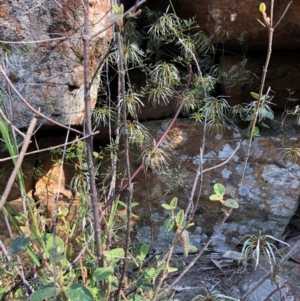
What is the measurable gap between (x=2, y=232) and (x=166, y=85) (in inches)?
38.7

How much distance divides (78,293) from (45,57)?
3.07 ft

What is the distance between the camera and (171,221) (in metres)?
1.11

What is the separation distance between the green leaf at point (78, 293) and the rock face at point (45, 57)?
0.73 metres

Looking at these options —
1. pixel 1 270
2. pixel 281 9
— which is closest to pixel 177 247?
pixel 1 270

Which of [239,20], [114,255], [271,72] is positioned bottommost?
[114,255]

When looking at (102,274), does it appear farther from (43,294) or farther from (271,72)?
(271,72)

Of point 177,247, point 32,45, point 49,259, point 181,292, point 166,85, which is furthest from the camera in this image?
point 177,247

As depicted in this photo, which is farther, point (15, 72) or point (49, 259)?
point (15, 72)

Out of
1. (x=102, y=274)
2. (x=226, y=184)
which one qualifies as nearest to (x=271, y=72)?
(x=226, y=184)

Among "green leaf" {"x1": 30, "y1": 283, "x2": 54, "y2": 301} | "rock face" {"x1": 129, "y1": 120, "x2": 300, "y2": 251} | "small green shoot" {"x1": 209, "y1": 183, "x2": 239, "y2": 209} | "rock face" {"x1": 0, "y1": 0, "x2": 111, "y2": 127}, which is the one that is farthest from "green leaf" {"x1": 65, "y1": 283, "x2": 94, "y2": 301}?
"rock face" {"x1": 129, "y1": 120, "x2": 300, "y2": 251}

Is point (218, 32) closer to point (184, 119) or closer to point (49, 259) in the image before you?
point (184, 119)

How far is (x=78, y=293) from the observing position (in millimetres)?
913

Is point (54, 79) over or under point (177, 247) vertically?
over

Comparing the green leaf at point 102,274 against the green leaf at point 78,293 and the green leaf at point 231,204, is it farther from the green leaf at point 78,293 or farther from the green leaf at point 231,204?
the green leaf at point 231,204
